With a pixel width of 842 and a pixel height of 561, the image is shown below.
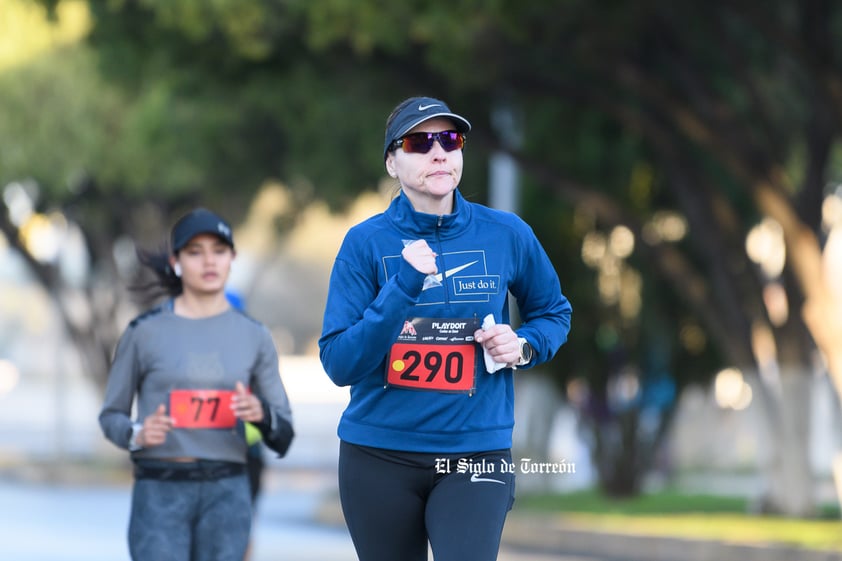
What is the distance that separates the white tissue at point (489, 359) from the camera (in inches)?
196

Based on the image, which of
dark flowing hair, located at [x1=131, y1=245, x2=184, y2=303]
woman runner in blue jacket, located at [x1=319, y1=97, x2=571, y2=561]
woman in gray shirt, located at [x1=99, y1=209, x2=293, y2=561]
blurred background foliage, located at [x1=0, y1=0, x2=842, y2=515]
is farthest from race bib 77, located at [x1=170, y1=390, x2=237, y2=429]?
blurred background foliage, located at [x1=0, y1=0, x2=842, y2=515]

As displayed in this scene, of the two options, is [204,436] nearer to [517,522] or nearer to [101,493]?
[517,522]

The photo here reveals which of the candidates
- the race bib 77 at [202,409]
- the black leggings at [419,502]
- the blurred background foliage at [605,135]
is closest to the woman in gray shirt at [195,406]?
the race bib 77 at [202,409]

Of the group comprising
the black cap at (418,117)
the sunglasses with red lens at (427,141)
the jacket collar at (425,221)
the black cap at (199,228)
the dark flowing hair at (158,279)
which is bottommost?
the jacket collar at (425,221)

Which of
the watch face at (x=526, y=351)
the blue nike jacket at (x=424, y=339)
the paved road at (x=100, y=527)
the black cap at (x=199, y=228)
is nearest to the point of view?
the blue nike jacket at (x=424, y=339)

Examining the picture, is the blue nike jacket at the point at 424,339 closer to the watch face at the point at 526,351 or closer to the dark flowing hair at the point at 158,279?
the watch face at the point at 526,351

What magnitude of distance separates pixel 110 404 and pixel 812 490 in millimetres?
12215

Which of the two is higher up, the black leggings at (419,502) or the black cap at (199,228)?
the black cap at (199,228)

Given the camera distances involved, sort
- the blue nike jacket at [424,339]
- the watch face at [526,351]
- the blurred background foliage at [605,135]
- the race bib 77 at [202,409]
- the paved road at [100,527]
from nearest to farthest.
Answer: the blue nike jacket at [424,339]
the watch face at [526,351]
the race bib 77 at [202,409]
the paved road at [100,527]
the blurred background foliage at [605,135]

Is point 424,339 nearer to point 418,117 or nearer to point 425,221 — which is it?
point 425,221

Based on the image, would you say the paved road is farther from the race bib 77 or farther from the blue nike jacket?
the blue nike jacket

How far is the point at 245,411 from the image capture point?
661cm

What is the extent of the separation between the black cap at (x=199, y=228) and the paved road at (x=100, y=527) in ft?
25.7

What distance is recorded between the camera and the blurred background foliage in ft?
52.5
